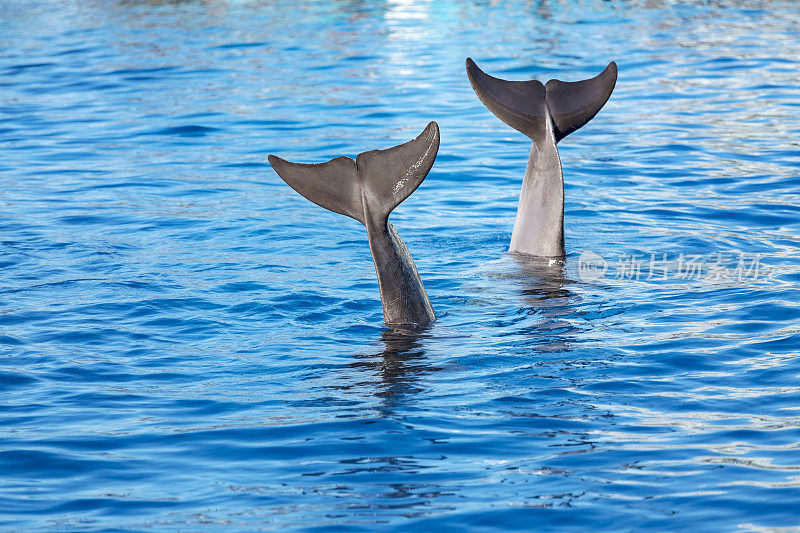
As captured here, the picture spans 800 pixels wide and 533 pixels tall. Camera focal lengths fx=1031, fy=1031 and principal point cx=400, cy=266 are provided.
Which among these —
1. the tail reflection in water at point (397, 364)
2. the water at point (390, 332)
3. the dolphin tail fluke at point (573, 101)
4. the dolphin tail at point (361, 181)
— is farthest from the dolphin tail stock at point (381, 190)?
the dolphin tail fluke at point (573, 101)

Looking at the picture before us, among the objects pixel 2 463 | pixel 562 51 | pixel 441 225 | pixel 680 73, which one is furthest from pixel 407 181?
pixel 562 51

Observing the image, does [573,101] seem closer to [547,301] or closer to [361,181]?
[547,301]

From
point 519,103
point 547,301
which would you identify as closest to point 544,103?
point 519,103

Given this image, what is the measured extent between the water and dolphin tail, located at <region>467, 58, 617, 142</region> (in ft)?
4.25

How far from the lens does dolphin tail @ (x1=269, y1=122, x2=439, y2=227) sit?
282 inches

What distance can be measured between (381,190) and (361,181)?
7.0 inches

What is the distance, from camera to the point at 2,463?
5.89m

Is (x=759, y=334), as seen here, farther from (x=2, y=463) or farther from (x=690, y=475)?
(x=2, y=463)

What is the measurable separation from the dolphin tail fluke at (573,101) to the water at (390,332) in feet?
4.28

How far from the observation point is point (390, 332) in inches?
308

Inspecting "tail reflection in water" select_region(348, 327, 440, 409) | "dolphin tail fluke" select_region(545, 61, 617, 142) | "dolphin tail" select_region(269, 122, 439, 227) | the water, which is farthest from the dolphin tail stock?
"dolphin tail fluke" select_region(545, 61, 617, 142)

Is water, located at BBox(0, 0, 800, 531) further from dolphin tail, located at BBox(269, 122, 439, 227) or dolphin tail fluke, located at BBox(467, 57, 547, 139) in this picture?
dolphin tail fluke, located at BBox(467, 57, 547, 139)

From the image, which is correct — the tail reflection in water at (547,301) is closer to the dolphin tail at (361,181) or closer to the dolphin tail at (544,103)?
the dolphin tail at (544,103)

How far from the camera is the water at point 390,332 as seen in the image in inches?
216
